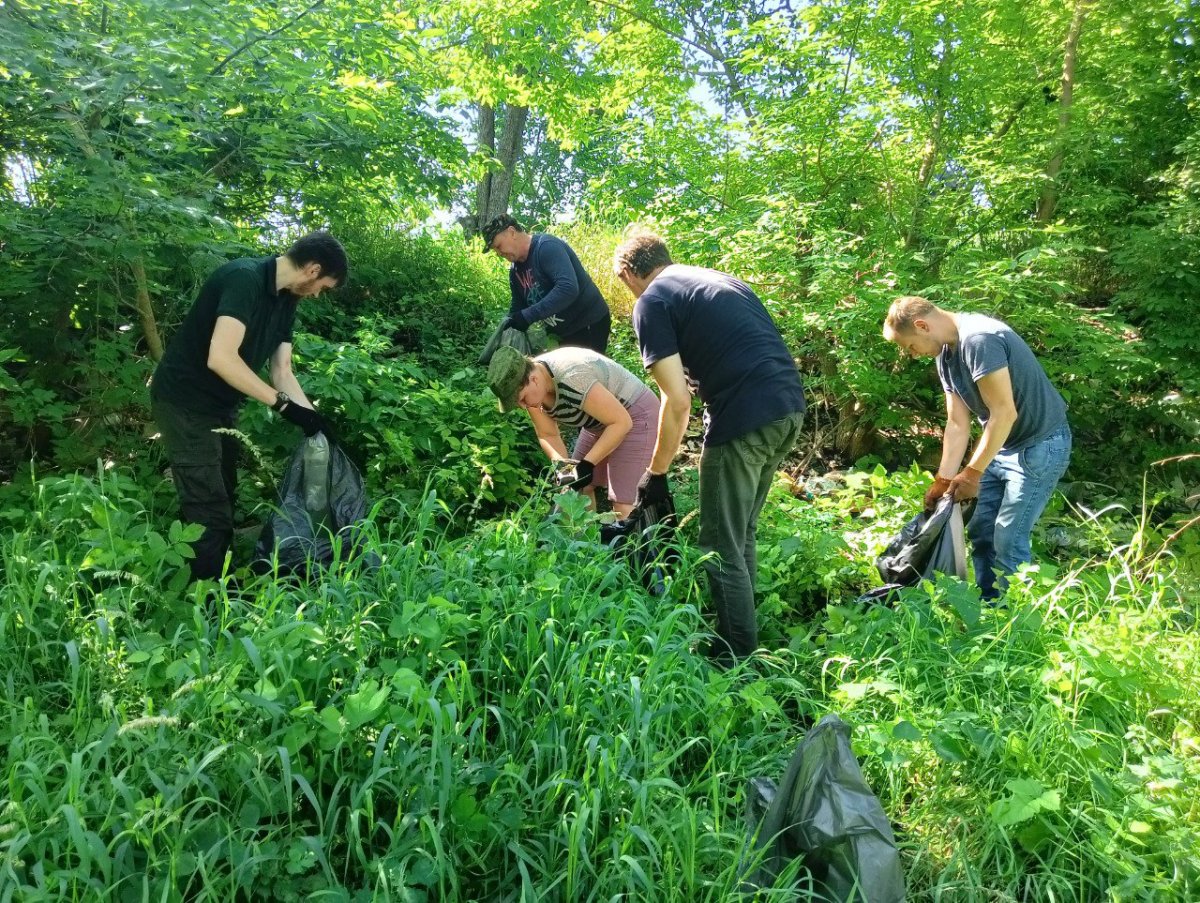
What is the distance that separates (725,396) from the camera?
9.04 ft

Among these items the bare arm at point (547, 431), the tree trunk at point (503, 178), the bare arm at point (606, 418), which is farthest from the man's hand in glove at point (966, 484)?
the tree trunk at point (503, 178)

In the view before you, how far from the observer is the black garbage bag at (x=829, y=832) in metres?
1.65

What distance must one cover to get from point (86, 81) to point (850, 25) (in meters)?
4.34

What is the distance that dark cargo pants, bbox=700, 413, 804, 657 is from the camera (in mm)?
2764

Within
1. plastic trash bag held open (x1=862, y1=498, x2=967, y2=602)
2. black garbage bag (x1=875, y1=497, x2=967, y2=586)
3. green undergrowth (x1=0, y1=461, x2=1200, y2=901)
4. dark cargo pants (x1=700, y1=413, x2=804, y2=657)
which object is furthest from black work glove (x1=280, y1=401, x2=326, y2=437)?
black garbage bag (x1=875, y1=497, x2=967, y2=586)

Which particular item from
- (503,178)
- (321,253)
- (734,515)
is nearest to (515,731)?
(734,515)

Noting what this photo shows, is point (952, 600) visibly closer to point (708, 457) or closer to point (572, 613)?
point (708, 457)

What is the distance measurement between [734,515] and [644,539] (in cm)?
53

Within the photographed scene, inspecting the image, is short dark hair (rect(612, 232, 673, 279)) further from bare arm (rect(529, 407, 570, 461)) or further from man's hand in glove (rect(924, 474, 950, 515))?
man's hand in glove (rect(924, 474, 950, 515))

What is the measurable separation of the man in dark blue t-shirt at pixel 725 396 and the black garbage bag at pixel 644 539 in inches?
10.6

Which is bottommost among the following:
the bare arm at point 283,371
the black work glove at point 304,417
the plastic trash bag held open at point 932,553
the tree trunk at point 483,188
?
the plastic trash bag held open at point 932,553

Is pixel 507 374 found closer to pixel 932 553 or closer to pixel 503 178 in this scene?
pixel 932 553

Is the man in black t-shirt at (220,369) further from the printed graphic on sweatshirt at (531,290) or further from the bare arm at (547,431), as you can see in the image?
the printed graphic on sweatshirt at (531,290)

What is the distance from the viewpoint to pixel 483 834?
66.9 inches
